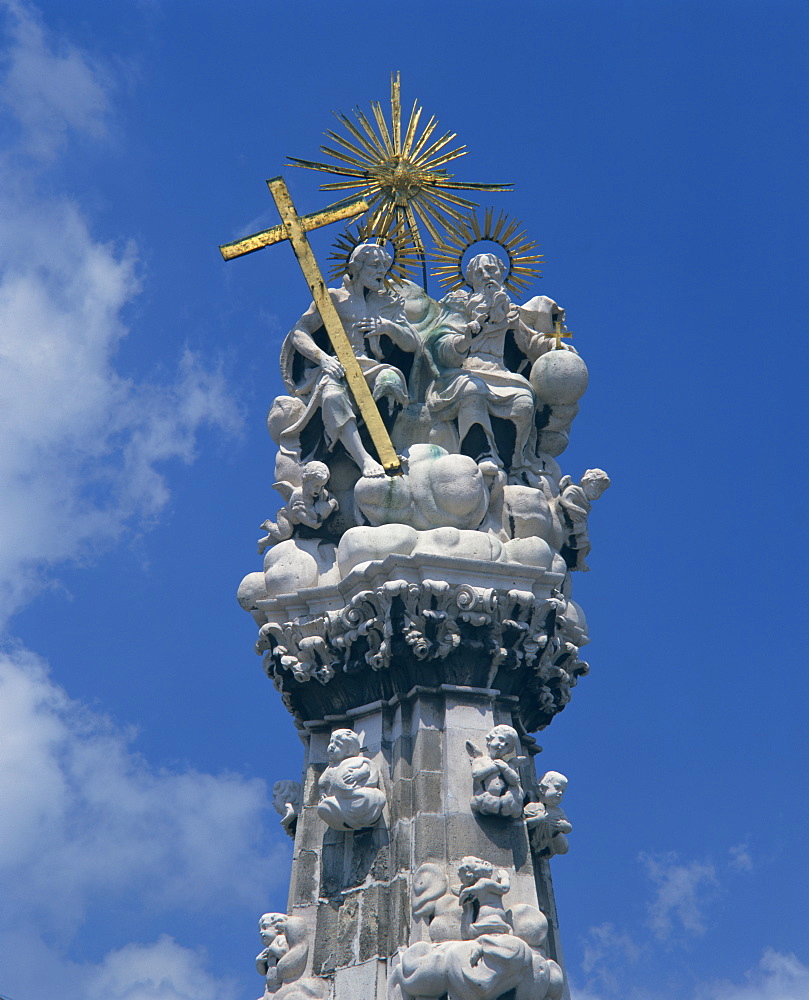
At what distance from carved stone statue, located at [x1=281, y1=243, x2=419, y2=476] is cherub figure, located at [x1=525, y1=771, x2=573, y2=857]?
4.24 m

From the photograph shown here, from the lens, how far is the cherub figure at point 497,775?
17625 mm

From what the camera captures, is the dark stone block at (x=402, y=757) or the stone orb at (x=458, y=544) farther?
the stone orb at (x=458, y=544)

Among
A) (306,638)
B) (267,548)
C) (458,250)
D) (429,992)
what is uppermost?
(458,250)

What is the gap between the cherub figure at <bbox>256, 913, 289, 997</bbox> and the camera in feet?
57.8

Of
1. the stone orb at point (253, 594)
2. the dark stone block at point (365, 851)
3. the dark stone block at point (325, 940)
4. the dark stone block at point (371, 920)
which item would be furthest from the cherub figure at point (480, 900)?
the stone orb at point (253, 594)

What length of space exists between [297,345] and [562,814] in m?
6.54

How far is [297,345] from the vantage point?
2083 cm

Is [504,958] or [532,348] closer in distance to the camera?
[504,958]

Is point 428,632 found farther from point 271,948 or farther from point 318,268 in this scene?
point 318,268

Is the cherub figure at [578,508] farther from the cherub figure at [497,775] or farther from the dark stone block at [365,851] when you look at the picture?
the dark stone block at [365,851]

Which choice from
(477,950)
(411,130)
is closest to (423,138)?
(411,130)

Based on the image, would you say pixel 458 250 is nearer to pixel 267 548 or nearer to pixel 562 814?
pixel 267 548

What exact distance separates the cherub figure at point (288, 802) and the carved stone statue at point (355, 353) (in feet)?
12.4

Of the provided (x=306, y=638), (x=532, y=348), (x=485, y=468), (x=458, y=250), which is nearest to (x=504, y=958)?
(x=306, y=638)
